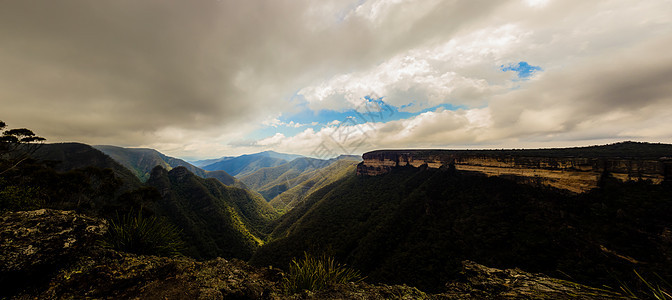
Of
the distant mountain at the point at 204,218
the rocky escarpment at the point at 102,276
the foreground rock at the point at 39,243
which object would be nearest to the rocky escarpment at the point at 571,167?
the rocky escarpment at the point at 102,276

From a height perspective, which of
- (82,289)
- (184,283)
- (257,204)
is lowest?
(257,204)

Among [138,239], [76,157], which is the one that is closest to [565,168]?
[138,239]

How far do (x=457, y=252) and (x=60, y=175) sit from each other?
173 ft

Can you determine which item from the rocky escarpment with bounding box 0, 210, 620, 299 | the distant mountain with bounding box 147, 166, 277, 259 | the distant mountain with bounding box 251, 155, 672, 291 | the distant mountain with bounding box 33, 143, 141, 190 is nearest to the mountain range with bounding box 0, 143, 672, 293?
the distant mountain with bounding box 251, 155, 672, 291

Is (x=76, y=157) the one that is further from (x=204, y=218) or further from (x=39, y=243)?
(x=39, y=243)

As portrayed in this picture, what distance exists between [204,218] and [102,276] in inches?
3374

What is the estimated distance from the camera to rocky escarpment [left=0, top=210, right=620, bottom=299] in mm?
3428

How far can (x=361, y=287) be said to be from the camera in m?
5.89

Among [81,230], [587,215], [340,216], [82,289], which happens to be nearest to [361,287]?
[82,289]

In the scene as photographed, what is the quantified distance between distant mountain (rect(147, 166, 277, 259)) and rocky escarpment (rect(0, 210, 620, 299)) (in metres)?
56.7

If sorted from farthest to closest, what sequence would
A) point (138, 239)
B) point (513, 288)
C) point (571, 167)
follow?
point (571, 167), point (138, 239), point (513, 288)

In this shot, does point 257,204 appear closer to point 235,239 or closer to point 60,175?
point 235,239

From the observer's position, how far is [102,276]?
3.84 m

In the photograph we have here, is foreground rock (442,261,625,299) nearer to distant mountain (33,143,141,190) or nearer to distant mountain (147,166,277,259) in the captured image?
distant mountain (147,166,277,259)
